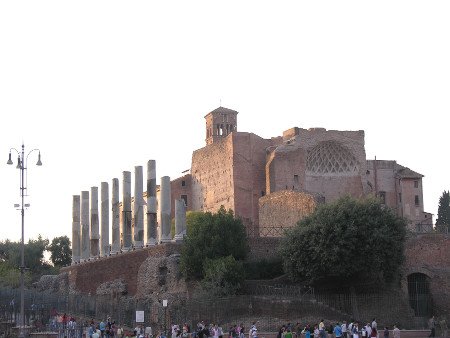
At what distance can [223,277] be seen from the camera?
4288cm

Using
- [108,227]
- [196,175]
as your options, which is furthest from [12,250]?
[108,227]

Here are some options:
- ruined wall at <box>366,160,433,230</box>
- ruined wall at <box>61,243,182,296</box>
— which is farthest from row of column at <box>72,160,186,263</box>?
ruined wall at <box>366,160,433,230</box>

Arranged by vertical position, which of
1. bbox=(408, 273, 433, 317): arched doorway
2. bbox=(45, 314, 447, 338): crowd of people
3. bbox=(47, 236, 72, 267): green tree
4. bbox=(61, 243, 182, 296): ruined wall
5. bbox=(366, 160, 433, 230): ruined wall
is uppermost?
bbox=(366, 160, 433, 230): ruined wall

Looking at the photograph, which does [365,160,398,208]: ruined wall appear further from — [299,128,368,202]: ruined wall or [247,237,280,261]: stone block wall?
[247,237,280,261]: stone block wall

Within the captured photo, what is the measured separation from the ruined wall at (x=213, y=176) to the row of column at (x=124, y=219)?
13269 millimetres

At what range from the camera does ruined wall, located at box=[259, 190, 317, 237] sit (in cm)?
5334

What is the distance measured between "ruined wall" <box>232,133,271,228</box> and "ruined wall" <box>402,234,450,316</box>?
65.6 ft

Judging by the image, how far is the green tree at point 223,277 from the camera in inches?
1668

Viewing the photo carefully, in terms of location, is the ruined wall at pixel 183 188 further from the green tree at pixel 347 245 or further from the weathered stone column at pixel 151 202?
the green tree at pixel 347 245

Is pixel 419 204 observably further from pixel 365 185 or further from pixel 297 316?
pixel 297 316

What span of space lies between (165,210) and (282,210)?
26.8ft

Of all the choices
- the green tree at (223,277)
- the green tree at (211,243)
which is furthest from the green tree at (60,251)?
the green tree at (223,277)

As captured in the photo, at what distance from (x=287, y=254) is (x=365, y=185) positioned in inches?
934

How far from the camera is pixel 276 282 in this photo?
4466 cm
